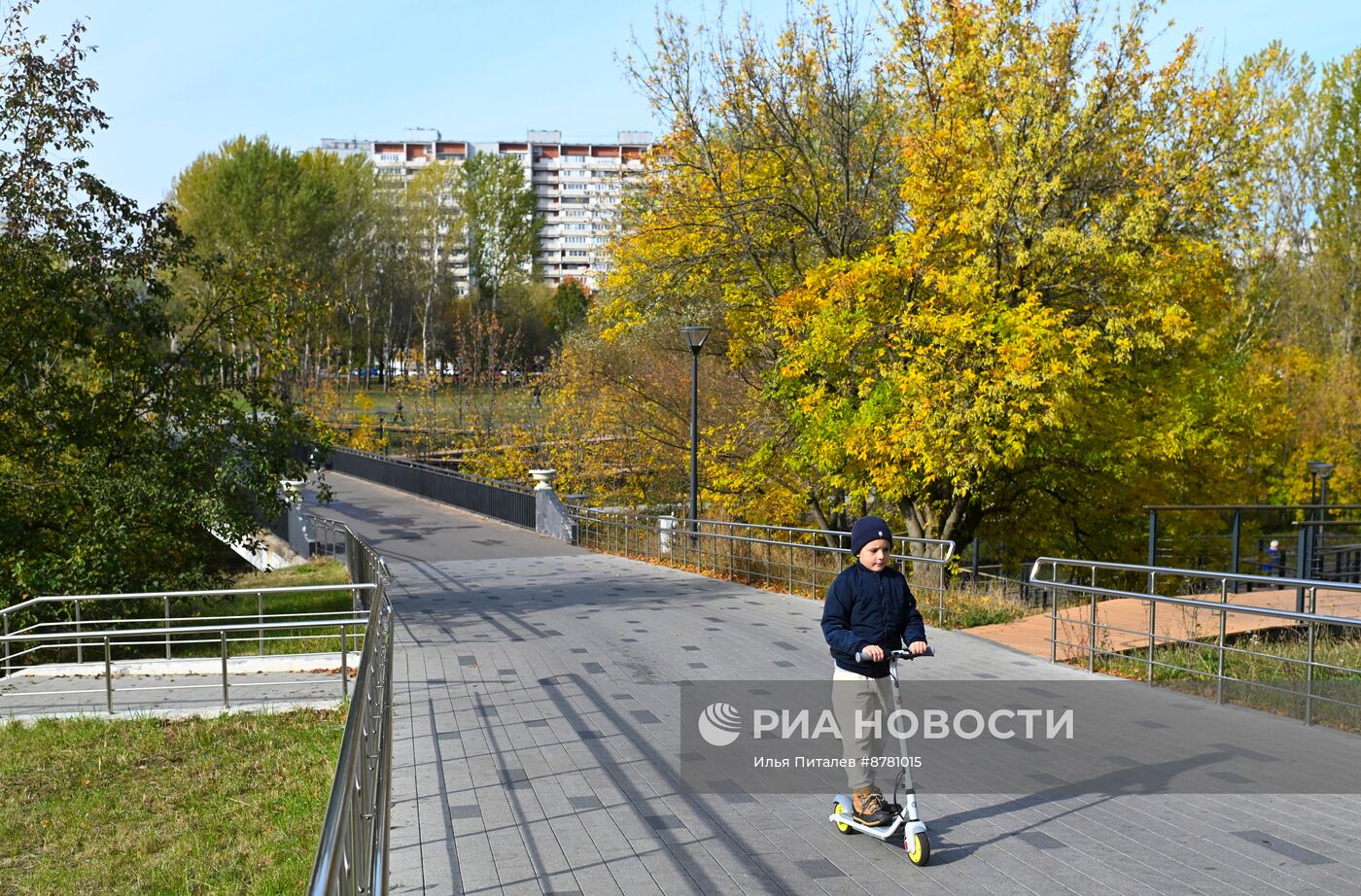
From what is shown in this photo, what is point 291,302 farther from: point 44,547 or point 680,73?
point 680,73

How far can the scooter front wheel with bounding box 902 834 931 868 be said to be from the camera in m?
5.95

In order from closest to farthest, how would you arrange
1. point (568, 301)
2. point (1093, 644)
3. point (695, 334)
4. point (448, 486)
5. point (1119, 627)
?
point (1093, 644) < point (1119, 627) < point (695, 334) < point (448, 486) < point (568, 301)

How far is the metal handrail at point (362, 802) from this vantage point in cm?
301

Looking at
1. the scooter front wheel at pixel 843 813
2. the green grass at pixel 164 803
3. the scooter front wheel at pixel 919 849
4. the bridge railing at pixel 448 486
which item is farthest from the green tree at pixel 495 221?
the scooter front wheel at pixel 919 849

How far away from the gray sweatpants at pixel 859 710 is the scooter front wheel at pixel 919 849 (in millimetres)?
410

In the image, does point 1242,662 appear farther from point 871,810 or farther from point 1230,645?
point 871,810

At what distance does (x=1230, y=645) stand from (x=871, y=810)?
7509 mm

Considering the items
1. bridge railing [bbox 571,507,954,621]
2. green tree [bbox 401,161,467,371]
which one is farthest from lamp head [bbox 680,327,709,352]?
green tree [bbox 401,161,467,371]

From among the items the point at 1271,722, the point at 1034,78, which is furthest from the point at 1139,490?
the point at 1271,722

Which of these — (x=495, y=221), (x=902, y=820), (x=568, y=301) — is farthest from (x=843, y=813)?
(x=568, y=301)

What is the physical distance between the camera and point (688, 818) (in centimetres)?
675

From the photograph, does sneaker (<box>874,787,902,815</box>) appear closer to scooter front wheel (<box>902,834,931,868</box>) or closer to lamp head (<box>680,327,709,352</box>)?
scooter front wheel (<box>902,834,931,868</box>)

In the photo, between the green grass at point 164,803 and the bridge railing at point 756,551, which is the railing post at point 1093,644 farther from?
the green grass at point 164,803

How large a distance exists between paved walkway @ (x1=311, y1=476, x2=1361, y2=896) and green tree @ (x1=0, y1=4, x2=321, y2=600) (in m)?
7.67
